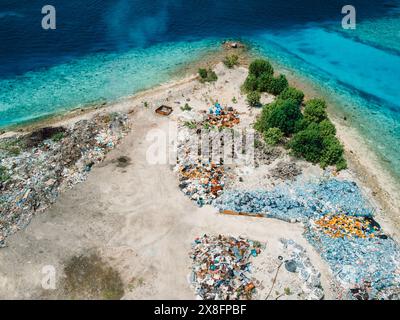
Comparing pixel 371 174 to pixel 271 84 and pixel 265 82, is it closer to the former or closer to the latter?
pixel 271 84

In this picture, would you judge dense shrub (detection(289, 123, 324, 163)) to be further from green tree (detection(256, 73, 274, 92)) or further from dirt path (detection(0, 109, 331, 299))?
green tree (detection(256, 73, 274, 92))

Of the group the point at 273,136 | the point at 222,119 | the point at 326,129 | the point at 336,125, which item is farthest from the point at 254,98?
the point at 336,125

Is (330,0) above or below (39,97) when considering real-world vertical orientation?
above

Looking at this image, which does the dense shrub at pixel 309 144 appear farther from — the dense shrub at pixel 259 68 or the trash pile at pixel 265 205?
the dense shrub at pixel 259 68

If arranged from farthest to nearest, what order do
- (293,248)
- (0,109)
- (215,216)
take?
1. (0,109)
2. (215,216)
3. (293,248)

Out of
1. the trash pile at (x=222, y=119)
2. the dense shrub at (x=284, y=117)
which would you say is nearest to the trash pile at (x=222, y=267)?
the dense shrub at (x=284, y=117)
